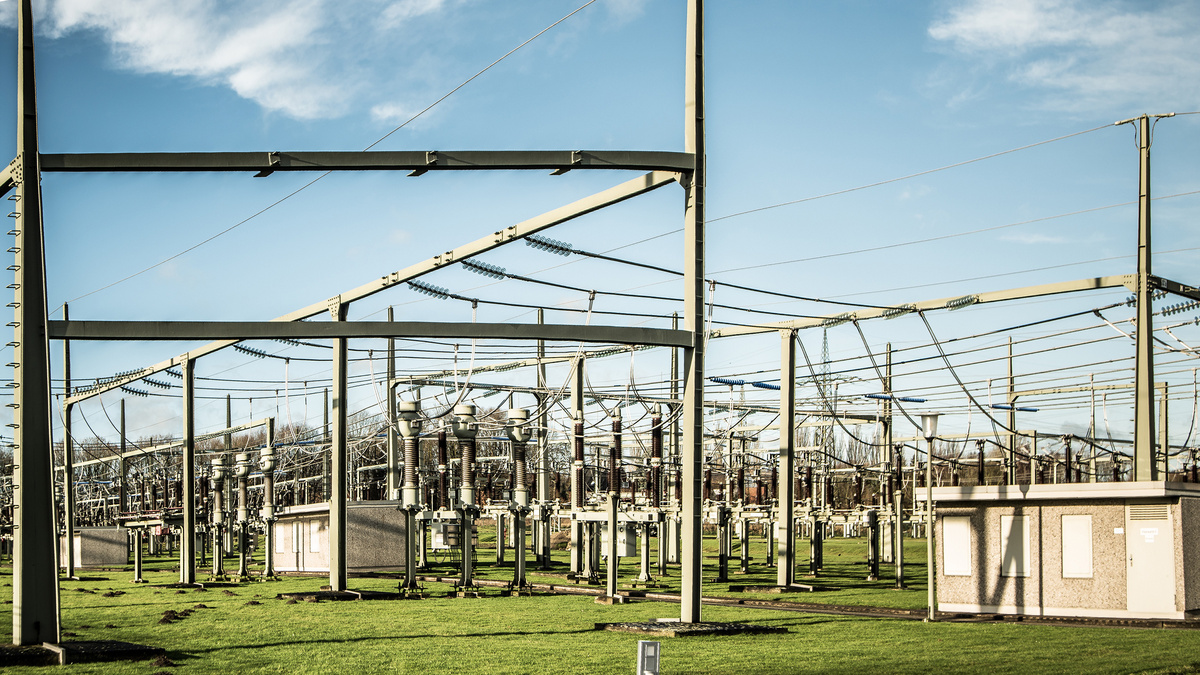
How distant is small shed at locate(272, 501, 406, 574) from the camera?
3228cm

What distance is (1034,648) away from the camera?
1292 centimetres

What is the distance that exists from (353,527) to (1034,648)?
22918 millimetres

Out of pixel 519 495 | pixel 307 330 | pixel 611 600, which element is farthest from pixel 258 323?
pixel 519 495

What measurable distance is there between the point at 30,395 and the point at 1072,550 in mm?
15051

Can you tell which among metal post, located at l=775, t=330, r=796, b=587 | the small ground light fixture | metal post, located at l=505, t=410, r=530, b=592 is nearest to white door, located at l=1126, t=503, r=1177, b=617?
metal post, located at l=775, t=330, r=796, b=587

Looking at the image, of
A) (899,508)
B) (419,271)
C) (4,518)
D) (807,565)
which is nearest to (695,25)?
(419,271)

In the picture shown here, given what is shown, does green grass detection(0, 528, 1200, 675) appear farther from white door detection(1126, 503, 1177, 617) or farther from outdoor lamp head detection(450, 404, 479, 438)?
outdoor lamp head detection(450, 404, 479, 438)

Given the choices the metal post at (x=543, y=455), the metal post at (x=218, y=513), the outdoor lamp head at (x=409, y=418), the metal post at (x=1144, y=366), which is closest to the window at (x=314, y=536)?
the metal post at (x=218, y=513)

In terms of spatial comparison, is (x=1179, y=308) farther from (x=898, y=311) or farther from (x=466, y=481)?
(x=466, y=481)

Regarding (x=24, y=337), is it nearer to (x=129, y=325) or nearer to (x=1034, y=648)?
(x=129, y=325)

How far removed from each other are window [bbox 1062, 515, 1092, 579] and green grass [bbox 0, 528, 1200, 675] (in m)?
2.06

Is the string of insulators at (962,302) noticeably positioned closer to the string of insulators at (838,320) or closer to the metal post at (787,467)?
the string of insulators at (838,320)

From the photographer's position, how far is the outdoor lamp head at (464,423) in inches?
872

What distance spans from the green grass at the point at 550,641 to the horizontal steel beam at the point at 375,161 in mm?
5704
